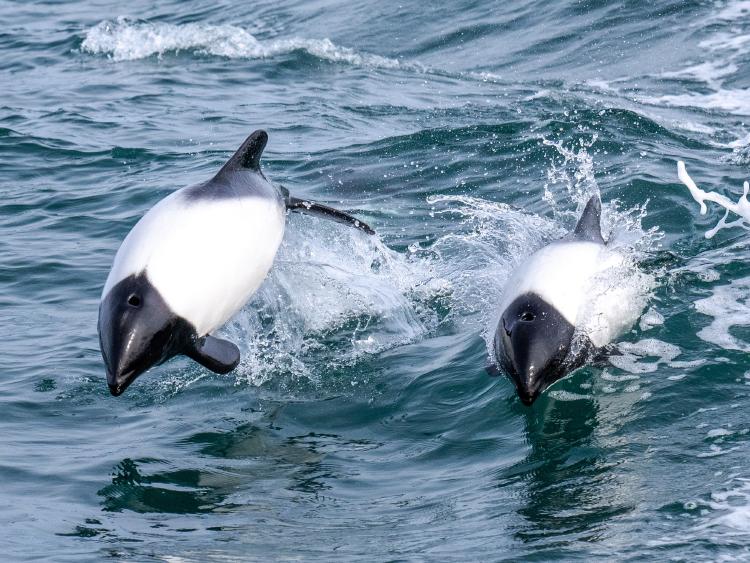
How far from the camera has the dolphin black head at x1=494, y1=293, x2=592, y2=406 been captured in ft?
25.7

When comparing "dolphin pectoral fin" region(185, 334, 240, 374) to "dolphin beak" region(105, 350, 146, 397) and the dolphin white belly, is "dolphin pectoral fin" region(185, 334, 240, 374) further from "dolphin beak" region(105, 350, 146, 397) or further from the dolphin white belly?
"dolphin beak" region(105, 350, 146, 397)

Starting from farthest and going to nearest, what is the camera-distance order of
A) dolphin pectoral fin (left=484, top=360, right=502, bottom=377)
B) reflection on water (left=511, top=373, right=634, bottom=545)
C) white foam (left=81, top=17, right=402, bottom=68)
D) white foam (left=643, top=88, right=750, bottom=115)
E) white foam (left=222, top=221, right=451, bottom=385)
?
white foam (left=81, top=17, right=402, bottom=68) → white foam (left=643, top=88, right=750, bottom=115) → white foam (left=222, top=221, right=451, bottom=385) → dolphin pectoral fin (left=484, top=360, right=502, bottom=377) → reflection on water (left=511, top=373, right=634, bottom=545)

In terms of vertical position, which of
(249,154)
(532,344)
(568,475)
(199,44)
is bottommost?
(568,475)

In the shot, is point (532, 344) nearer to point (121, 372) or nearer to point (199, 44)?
point (121, 372)

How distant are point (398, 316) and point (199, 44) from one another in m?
13.4

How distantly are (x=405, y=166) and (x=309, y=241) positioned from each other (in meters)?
3.29

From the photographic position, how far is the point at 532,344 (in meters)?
7.91

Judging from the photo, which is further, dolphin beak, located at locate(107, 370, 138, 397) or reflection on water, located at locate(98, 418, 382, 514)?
dolphin beak, located at locate(107, 370, 138, 397)

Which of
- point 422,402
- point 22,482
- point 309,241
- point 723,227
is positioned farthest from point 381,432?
point 723,227

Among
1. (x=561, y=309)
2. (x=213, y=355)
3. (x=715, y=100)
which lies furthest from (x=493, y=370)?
(x=715, y=100)

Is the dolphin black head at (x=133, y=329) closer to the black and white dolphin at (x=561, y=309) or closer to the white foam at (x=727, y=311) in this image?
the black and white dolphin at (x=561, y=309)

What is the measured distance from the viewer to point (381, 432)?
843cm

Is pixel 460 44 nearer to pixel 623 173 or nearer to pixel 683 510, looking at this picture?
pixel 623 173

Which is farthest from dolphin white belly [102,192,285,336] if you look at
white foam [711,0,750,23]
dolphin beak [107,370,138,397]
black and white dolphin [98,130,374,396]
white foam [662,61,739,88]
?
white foam [711,0,750,23]
